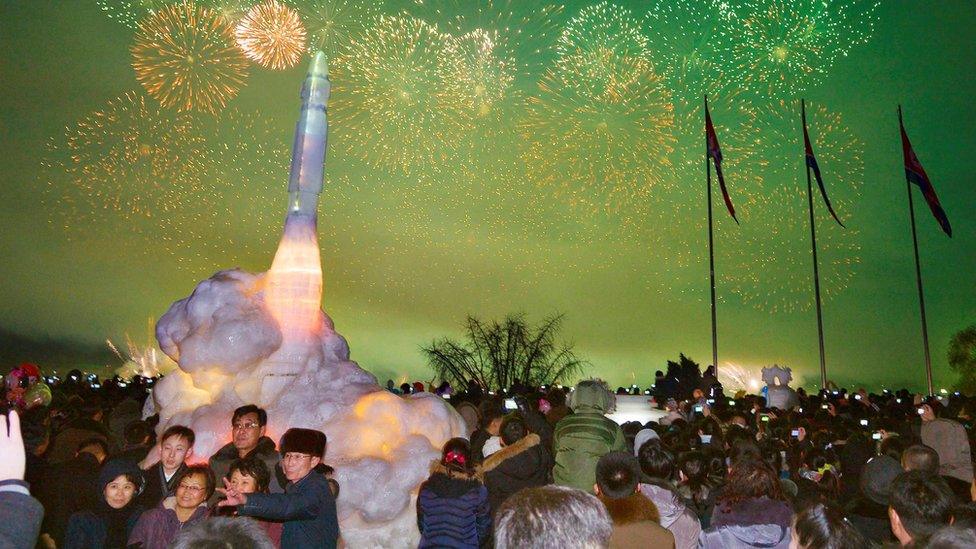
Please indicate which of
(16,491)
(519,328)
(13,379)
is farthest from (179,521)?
(519,328)

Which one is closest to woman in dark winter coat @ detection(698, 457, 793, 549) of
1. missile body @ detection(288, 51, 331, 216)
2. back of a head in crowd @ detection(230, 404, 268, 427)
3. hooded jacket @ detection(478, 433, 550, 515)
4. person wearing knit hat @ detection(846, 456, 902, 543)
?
person wearing knit hat @ detection(846, 456, 902, 543)

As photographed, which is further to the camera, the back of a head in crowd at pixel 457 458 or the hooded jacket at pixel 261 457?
the hooded jacket at pixel 261 457

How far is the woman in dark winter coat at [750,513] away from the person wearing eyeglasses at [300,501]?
8.48 ft

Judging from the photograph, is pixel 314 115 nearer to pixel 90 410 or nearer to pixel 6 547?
pixel 90 410

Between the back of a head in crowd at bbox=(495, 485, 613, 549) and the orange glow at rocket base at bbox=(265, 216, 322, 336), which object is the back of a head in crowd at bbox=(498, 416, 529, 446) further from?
the orange glow at rocket base at bbox=(265, 216, 322, 336)

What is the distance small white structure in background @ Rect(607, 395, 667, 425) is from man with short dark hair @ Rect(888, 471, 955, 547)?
1707cm

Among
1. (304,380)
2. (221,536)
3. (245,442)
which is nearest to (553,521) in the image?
(221,536)

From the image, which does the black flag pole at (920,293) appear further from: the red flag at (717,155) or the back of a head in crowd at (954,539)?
the back of a head in crowd at (954,539)

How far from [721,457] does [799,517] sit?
3.63 metres

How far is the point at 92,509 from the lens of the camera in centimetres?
549

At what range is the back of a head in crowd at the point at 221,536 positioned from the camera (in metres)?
2.55

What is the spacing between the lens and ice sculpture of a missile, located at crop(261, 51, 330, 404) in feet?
45.2

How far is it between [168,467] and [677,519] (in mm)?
4282

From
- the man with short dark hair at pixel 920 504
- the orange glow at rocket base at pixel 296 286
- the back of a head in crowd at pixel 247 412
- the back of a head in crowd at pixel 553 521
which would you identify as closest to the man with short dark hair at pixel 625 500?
the man with short dark hair at pixel 920 504
